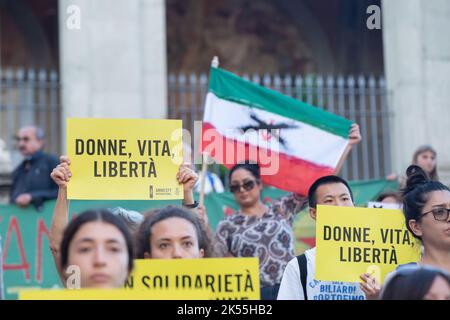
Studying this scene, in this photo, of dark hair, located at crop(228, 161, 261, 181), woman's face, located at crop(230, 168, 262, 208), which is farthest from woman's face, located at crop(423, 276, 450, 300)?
dark hair, located at crop(228, 161, 261, 181)

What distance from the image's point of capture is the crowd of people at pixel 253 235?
421 cm

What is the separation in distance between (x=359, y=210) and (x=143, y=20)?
26.0 ft

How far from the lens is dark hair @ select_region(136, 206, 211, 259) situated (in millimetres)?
5242

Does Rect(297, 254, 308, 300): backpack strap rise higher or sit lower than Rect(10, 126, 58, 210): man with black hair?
lower

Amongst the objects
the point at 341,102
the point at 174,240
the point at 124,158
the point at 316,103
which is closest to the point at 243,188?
the point at 124,158

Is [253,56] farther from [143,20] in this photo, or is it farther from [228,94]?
[228,94]

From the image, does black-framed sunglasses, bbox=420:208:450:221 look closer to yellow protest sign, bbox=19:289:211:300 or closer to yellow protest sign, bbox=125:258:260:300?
yellow protest sign, bbox=125:258:260:300

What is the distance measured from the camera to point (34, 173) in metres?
10.2

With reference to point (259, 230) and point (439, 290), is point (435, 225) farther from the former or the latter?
point (259, 230)

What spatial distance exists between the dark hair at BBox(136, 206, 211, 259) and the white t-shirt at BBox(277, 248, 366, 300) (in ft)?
1.89

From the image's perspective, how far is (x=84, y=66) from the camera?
497 inches

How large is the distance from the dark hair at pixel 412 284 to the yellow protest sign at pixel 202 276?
2.72 ft

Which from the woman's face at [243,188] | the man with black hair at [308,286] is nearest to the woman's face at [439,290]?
the man with black hair at [308,286]
